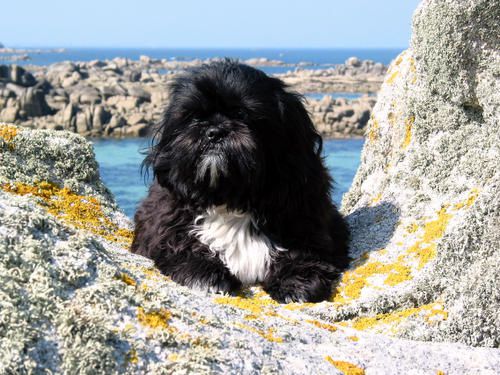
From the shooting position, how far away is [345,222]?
A: 18.2ft

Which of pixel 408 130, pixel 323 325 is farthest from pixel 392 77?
pixel 323 325

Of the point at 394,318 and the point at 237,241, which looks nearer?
the point at 394,318

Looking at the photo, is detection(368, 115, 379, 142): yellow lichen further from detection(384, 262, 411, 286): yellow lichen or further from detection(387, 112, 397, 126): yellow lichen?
detection(384, 262, 411, 286): yellow lichen

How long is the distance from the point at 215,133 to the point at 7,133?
5.89 ft

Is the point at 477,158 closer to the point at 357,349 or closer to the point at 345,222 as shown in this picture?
the point at 345,222

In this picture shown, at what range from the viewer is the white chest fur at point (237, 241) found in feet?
15.9

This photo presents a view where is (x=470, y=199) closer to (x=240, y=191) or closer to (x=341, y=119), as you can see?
(x=240, y=191)

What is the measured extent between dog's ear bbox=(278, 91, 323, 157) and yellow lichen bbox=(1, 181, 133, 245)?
142 centimetres

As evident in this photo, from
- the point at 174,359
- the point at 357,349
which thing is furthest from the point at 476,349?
the point at 174,359

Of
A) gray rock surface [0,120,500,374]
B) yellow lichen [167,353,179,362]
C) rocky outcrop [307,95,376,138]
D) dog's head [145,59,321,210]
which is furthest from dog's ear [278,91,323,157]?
rocky outcrop [307,95,376,138]

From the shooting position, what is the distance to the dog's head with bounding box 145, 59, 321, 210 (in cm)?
454

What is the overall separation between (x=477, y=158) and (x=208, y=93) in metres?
1.77

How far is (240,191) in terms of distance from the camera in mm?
4703

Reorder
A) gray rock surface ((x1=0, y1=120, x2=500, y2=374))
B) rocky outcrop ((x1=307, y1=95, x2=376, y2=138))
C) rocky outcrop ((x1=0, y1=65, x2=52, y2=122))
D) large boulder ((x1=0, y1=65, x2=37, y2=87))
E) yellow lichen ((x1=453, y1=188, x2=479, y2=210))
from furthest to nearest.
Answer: large boulder ((x1=0, y1=65, x2=37, y2=87)) < rocky outcrop ((x1=0, y1=65, x2=52, y2=122)) < rocky outcrop ((x1=307, y1=95, x2=376, y2=138)) < yellow lichen ((x1=453, y1=188, x2=479, y2=210)) < gray rock surface ((x1=0, y1=120, x2=500, y2=374))
